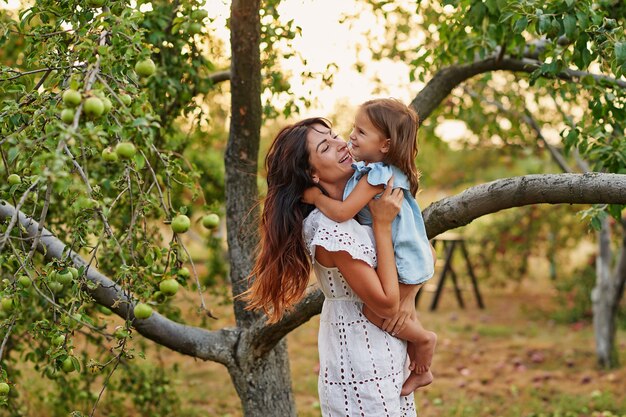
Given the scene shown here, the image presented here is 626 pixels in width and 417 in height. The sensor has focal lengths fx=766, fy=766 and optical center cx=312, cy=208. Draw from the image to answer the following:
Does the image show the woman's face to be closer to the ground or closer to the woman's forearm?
the woman's forearm

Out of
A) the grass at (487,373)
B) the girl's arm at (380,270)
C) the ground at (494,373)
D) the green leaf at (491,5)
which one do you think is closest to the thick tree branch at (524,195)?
the girl's arm at (380,270)

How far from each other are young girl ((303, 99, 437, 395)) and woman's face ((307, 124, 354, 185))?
0.09ft

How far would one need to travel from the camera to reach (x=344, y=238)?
83.7 inches

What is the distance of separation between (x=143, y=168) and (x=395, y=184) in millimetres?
1399

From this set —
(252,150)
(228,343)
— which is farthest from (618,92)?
(228,343)

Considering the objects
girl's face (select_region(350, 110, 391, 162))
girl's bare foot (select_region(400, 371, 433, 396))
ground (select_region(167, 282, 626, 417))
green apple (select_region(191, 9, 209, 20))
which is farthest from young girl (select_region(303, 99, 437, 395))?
ground (select_region(167, 282, 626, 417))

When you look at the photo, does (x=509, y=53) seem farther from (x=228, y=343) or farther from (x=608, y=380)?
(x=608, y=380)

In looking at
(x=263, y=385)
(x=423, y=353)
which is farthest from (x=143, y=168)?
(x=423, y=353)

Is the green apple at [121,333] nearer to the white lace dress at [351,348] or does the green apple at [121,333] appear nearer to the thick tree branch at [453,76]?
the white lace dress at [351,348]

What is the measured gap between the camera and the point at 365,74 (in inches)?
238

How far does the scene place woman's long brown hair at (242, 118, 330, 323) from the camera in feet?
7.44

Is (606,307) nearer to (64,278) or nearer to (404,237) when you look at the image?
(404,237)

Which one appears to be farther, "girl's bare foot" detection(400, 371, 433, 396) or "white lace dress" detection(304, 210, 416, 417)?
"girl's bare foot" detection(400, 371, 433, 396)

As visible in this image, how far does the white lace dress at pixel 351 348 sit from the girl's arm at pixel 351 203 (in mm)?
28
